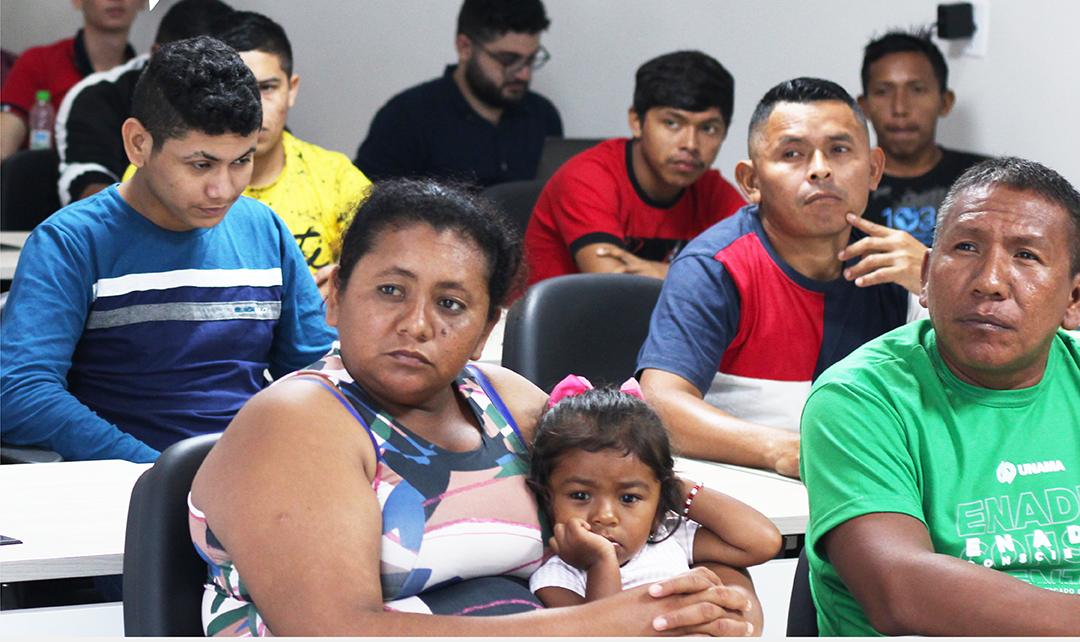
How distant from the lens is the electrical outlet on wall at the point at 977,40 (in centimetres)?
342

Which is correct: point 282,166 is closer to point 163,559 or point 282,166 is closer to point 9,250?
point 9,250

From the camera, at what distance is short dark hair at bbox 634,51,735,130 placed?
3064 mm

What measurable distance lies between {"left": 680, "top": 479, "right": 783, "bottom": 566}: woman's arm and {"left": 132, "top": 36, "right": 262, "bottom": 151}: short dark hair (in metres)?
1.13

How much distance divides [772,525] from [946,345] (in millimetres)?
315

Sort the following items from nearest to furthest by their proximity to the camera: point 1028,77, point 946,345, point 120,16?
point 946,345
point 1028,77
point 120,16

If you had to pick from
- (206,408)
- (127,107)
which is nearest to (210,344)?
(206,408)

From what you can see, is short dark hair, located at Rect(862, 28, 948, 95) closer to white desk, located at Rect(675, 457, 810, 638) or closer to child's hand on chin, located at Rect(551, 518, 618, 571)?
white desk, located at Rect(675, 457, 810, 638)

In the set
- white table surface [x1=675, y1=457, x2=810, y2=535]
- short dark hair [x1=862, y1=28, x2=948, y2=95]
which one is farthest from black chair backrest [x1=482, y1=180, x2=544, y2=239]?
white table surface [x1=675, y1=457, x2=810, y2=535]

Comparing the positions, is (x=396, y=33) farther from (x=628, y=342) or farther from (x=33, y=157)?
(x=628, y=342)

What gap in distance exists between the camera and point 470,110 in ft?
14.6

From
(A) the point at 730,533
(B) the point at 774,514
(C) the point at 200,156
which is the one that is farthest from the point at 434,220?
(C) the point at 200,156

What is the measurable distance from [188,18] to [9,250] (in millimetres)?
898

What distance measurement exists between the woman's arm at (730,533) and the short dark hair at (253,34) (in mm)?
1845

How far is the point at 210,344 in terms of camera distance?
204 cm
